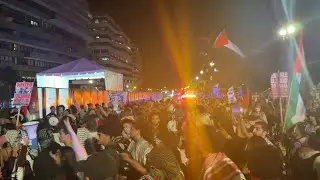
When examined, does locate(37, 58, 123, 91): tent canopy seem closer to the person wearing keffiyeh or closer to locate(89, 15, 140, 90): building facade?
the person wearing keffiyeh

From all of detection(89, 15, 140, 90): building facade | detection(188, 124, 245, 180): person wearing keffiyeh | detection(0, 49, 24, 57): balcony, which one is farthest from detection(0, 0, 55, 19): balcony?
detection(188, 124, 245, 180): person wearing keffiyeh

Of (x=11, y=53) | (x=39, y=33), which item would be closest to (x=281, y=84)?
(x=11, y=53)

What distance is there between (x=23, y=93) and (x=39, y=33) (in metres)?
85.0

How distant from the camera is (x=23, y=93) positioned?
37.1 feet

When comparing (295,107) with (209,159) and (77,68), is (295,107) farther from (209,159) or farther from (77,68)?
(77,68)

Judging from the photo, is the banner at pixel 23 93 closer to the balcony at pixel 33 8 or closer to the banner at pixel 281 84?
the banner at pixel 281 84

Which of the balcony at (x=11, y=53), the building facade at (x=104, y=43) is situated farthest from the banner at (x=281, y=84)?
the building facade at (x=104, y=43)

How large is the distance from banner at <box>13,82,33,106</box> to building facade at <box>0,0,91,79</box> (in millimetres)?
70356

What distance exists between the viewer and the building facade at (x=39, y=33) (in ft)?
262

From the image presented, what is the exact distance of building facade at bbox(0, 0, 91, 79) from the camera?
8000 cm

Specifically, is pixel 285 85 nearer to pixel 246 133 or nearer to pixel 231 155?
pixel 246 133

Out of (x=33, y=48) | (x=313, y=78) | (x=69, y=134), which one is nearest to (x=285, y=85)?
(x=69, y=134)

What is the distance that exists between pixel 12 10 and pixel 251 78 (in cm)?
6155

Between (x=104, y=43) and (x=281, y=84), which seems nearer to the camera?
(x=281, y=84)
